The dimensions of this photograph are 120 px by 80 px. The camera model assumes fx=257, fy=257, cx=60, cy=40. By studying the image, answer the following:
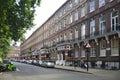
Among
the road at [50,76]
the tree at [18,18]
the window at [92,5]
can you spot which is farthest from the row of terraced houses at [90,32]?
the tree at [18,18]

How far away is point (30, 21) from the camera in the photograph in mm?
30344

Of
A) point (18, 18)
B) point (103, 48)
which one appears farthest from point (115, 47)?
point (18, 18)

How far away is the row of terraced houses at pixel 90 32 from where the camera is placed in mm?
33875

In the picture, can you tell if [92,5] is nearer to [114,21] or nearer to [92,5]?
[92,5]

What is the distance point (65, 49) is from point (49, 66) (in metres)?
7.68

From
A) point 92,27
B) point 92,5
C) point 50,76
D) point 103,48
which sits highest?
point 92,5

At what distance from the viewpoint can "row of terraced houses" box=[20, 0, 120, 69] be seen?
33875 mm

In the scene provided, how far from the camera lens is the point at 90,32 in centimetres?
4172

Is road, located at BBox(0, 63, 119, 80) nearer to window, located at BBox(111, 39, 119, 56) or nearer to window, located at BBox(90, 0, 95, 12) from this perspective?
window, located at BBox(111, 39, 119, 56)

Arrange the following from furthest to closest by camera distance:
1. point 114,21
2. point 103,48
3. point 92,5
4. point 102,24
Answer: point 92,5
point 102,24
point 103,48
point 114,21

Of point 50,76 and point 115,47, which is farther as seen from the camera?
point 115,47

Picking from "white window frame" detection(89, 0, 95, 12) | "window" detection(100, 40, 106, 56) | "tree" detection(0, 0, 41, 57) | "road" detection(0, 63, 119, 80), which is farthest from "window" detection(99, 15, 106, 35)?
"tree" detection(0, 0, 41, 57)

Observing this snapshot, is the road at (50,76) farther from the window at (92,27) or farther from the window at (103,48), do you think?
the window at (92,27)

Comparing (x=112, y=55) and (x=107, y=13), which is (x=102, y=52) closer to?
(x=112, y=55)
